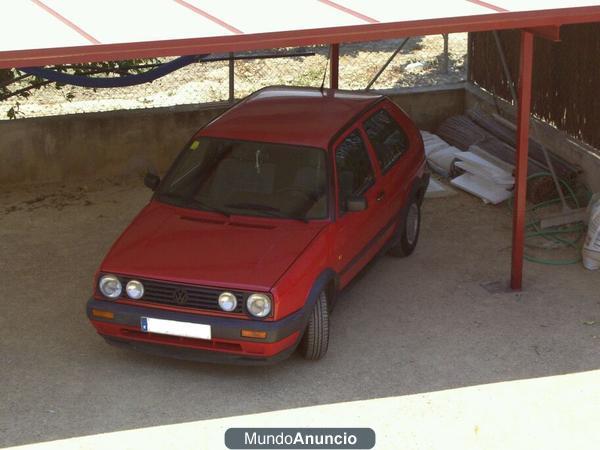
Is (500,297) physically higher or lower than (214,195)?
lower

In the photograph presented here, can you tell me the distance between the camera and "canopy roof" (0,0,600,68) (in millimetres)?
7527

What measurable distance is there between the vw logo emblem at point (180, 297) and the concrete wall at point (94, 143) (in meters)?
5.51

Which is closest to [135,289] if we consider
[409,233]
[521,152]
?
[409,233]

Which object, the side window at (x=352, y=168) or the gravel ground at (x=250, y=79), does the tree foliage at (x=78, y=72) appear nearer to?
the gravel ground at (x=250, y=79)

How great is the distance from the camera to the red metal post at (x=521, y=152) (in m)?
9.81

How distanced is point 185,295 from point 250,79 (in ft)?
27.2

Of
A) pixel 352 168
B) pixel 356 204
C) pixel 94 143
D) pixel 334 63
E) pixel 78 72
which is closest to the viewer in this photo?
pixel 356 204

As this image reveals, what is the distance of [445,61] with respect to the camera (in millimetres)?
15875

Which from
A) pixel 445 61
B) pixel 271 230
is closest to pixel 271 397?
pixel 271 230

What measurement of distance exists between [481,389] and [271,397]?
1.56 meters

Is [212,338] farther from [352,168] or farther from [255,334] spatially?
→ [352,168]

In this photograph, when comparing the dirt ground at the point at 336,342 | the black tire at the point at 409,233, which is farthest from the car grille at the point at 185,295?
the black tire at the point at 409,233

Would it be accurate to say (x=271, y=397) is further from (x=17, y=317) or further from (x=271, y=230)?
(x=17, y=317)

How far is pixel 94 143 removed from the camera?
13.7 meters
